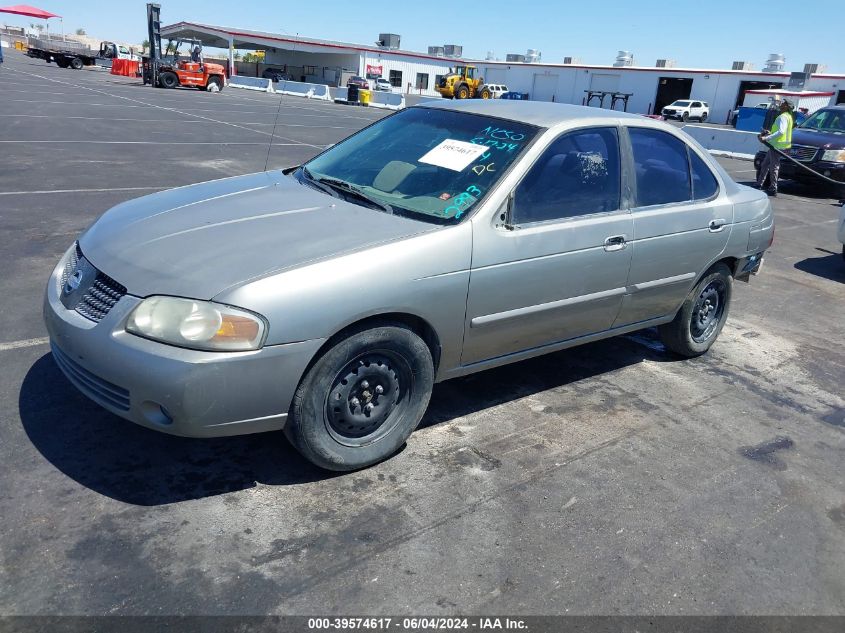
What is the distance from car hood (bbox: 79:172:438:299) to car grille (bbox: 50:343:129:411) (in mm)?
409

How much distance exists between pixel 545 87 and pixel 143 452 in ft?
203

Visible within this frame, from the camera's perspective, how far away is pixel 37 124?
1479cm

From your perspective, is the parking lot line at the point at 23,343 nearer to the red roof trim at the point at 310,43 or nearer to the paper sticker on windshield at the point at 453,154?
the paper sticker on windshield at the point at 453,154

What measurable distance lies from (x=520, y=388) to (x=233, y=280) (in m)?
2.20

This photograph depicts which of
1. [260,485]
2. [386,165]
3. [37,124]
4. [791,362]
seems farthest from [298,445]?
[37,124]

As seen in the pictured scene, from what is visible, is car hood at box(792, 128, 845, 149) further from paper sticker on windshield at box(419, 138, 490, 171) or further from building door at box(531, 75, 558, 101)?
building door at box(531, 75, 558, 101)

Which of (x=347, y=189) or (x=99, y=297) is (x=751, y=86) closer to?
(x=347, y=189)

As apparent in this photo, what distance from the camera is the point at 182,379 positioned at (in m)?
2.68

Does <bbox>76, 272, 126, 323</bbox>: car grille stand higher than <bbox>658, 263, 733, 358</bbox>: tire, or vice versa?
<bbox>76, 272, 126, 323</bbox>: car grille

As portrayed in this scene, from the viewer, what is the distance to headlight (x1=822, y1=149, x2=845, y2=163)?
13570 mm

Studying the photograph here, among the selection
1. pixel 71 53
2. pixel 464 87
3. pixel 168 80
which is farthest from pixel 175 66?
pixel 464 87

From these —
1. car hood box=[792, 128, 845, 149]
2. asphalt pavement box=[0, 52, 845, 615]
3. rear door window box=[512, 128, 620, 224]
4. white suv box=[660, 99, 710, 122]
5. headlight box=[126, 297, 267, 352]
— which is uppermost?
white suv box=[660, 99, 710, 122]

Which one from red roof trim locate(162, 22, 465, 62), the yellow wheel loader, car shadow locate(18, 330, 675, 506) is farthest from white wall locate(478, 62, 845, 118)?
car shadow locate(18, 330, 675, 506)

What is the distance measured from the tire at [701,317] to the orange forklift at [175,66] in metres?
34.3
